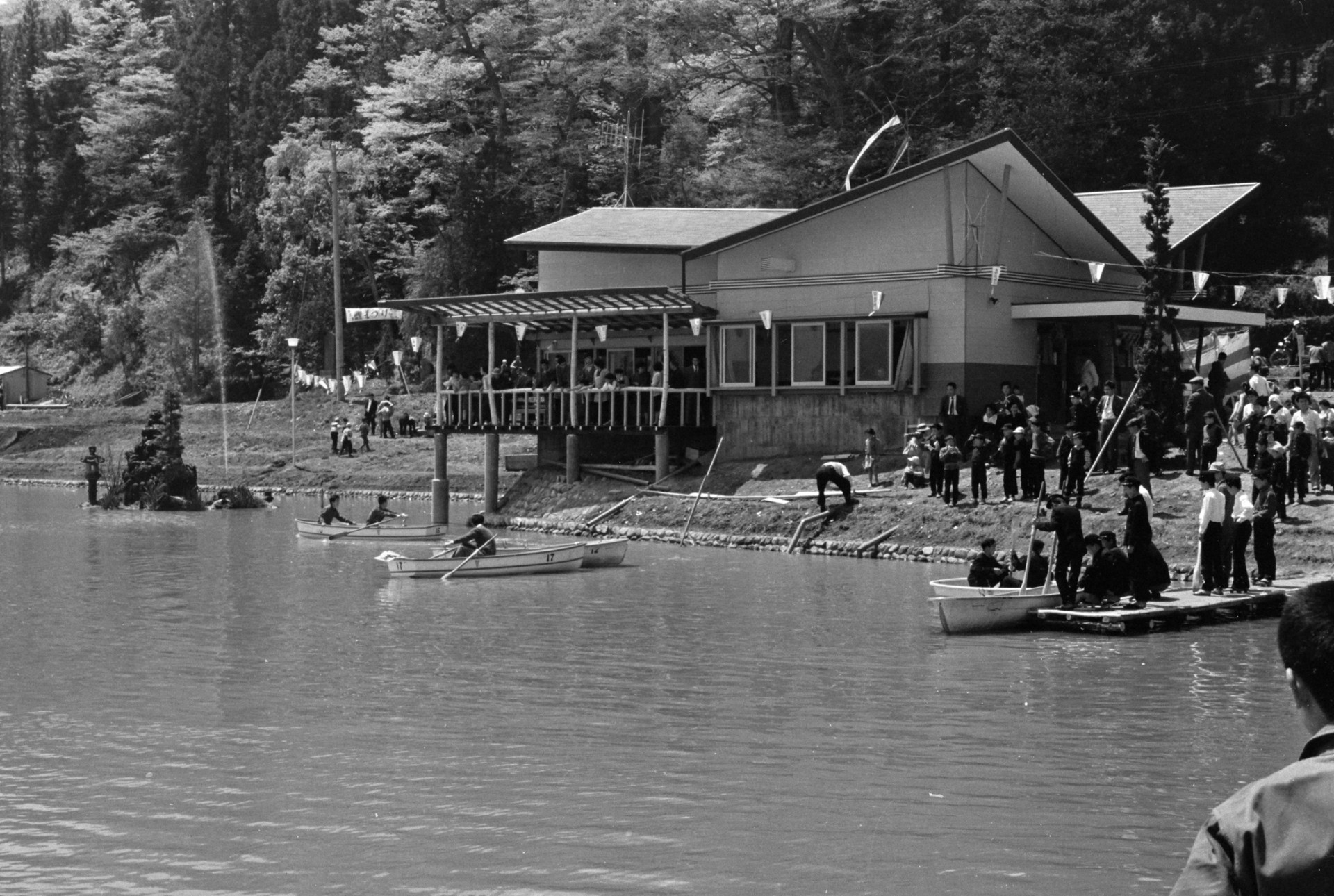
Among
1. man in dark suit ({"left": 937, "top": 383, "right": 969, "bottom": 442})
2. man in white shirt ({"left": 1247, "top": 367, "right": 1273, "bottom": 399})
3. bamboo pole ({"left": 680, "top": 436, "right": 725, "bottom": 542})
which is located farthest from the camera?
bamboo pole ({"left": 680, "top": 436, "right": 725, "bottom": 542})

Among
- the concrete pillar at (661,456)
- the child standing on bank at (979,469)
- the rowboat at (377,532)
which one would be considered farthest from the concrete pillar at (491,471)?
the child standing on bank at (979,469)

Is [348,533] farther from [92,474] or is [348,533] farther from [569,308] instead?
[92,474]

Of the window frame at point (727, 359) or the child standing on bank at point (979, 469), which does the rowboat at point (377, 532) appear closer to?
the window frame at point (727, 359)

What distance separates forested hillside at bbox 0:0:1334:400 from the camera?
162 feet

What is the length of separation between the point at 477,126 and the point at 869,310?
3672 cm

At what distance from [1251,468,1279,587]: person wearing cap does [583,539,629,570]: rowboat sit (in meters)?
12.0

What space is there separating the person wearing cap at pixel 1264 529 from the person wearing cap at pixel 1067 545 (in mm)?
2828

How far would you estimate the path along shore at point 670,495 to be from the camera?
2847cm

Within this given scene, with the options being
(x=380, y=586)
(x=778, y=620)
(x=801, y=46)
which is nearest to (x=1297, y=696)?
(x=778, y=620)

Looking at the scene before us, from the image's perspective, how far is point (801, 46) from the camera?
2290 inches

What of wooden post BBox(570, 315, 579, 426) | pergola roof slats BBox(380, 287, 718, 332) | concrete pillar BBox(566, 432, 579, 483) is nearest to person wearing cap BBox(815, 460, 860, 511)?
pergola roof slats BBox(380, 287, 718, 332)

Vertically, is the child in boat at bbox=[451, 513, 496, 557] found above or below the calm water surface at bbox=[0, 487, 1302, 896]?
above

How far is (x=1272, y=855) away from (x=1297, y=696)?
1.60 feet

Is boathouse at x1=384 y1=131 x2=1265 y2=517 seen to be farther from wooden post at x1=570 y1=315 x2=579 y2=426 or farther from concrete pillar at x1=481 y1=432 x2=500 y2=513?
concrete pillar at x1=481 y1=432 x2=500 y2=513
